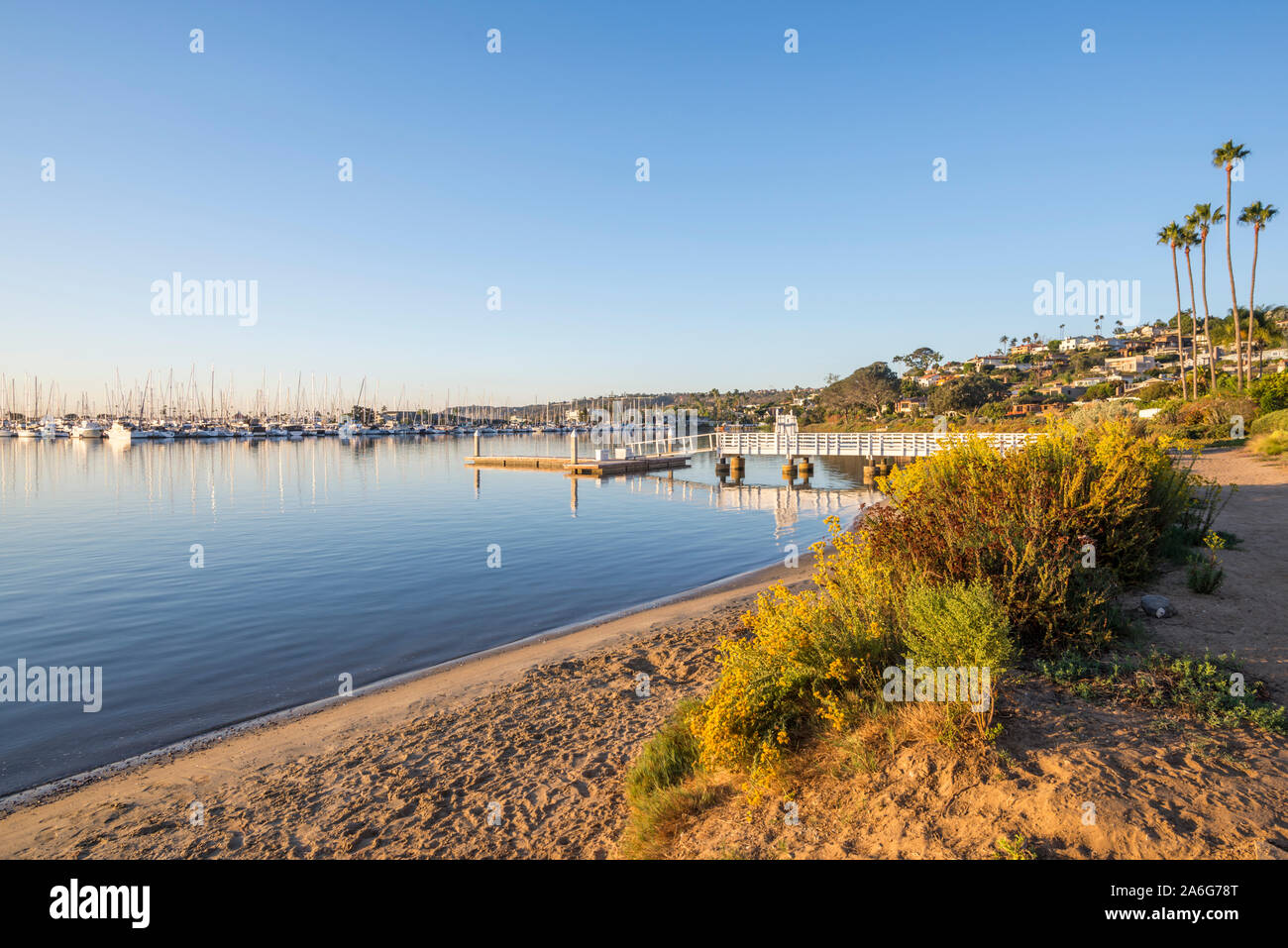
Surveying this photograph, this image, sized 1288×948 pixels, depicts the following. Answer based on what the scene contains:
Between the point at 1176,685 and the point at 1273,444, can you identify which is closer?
the point at 1176,685

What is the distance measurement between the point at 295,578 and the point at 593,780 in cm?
1483

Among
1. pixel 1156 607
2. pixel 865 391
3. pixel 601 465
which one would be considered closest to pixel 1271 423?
pixel 1156 607

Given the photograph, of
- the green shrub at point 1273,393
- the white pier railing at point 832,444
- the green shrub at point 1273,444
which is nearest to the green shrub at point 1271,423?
the green shrub at point 1273,444

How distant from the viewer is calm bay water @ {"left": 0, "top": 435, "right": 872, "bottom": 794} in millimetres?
9875

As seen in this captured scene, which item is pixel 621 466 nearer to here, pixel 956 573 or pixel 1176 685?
pixel 956 573

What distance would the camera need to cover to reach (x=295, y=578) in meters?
17.9

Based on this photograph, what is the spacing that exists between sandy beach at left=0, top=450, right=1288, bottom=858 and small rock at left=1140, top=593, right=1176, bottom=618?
10 centimetres

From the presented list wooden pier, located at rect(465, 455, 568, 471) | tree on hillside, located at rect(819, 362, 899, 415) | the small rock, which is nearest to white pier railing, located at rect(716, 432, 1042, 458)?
wooden pier, located at rect(465, 455, 568, 471)

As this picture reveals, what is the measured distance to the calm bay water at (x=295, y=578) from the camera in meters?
9.88

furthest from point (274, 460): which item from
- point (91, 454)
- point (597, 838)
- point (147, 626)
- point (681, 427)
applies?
point (681, 427)

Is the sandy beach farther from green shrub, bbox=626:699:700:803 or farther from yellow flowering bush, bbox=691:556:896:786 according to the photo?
yellow flowering bush, bbox=691:556:896:786

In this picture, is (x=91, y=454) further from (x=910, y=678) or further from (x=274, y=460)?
(x=910, y=678)
